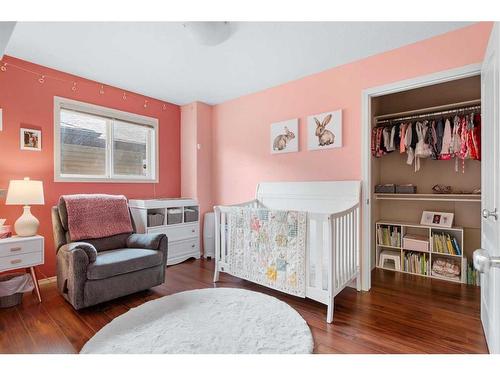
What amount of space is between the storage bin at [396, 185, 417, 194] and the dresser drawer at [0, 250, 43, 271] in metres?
3.76

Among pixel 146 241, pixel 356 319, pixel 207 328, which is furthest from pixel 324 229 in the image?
pixel 146 241

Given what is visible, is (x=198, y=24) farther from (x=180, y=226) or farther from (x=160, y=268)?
(x=180, y=226)

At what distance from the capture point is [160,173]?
374 centimetres

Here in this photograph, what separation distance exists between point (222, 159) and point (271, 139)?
92 cm

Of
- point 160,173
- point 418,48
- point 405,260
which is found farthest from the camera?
point 160,173

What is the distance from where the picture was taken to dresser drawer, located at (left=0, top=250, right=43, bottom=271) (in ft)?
6.71

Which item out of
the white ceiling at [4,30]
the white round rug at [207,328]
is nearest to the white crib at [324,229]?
the white round rug at [207,328]

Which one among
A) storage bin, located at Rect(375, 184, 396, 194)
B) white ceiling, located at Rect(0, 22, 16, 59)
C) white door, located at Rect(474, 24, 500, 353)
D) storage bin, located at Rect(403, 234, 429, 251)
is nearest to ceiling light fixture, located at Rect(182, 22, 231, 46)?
white ceiling, located at Rect(0, 22, 16, 59)

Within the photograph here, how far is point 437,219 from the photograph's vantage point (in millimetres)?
2914

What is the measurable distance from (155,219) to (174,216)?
269 millimetres

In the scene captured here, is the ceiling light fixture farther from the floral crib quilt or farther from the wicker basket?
the wicker basket

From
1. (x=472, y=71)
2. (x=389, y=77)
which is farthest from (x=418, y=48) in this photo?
(x=472, y=71)

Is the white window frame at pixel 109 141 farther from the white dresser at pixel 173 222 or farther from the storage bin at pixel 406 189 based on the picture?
the storage bin at pixel 406 189

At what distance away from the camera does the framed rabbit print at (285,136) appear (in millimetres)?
3037
